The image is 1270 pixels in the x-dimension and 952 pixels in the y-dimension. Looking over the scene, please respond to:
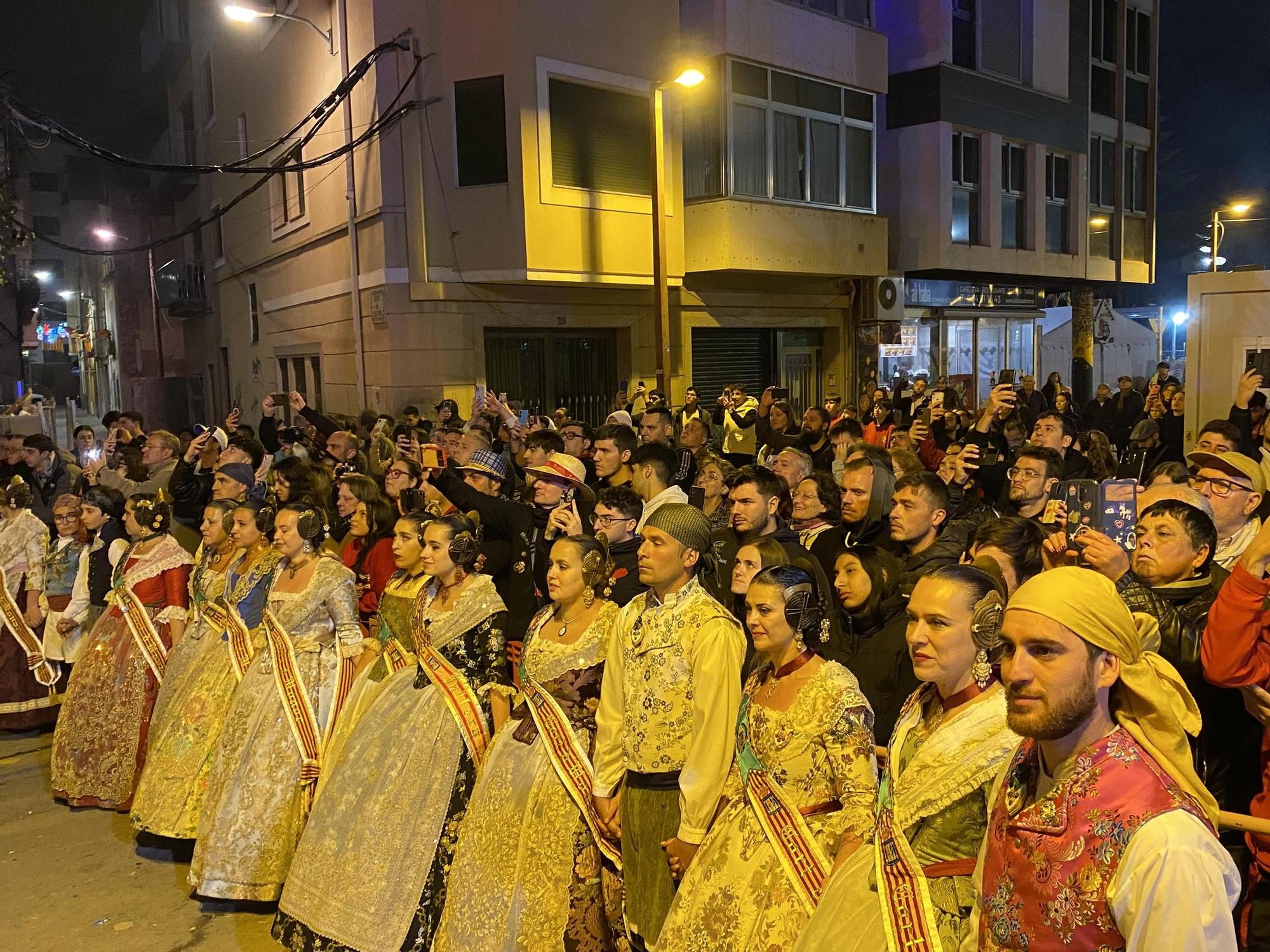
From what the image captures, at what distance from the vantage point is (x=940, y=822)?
99.3 inches

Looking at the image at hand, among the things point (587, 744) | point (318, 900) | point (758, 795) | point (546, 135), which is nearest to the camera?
point (758, 795)

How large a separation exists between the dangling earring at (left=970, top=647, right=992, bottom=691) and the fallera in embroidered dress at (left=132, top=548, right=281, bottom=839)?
3776mm

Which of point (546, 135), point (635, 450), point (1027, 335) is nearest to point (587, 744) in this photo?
point (635, 450)

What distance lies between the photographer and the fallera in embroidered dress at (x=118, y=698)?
593 cm

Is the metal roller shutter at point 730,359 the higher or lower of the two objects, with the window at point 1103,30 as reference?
lower

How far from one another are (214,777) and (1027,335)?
76.7 feet

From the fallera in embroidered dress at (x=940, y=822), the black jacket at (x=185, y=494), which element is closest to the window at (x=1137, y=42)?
the black jacket at (x=185, y=494)

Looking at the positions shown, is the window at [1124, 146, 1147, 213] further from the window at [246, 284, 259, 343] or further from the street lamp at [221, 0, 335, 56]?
the window at [246, 284, 259, 343]

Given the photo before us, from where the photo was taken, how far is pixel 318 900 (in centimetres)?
422

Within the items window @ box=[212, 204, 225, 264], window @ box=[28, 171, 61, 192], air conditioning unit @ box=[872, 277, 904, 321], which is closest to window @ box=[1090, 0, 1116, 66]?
air conditioning unit @ box=[872, 277, 904, 321]

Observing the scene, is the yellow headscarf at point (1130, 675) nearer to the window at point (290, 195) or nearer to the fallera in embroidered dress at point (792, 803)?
the fallera in embroidered dress at point (792, 803)

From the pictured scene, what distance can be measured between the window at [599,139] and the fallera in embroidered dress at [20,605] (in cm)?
924

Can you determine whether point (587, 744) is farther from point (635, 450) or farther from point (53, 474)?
point (53, 474)

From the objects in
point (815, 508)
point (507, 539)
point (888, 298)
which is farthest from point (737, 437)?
point (888, 298)
